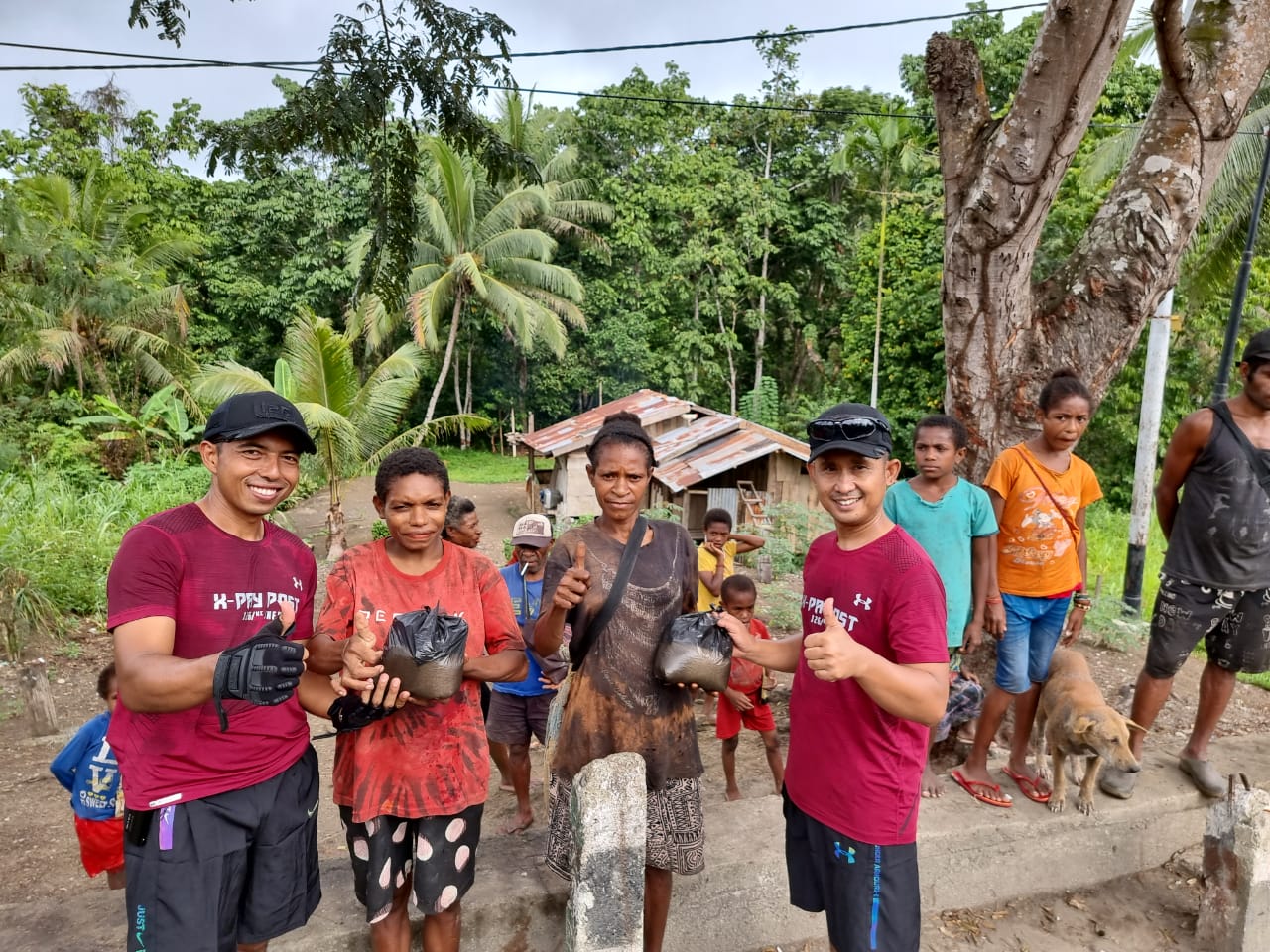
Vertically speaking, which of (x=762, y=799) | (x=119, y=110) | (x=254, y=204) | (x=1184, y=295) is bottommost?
(x=762, y=799)

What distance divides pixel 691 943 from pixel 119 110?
28.3 m

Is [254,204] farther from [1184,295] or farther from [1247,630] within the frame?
[1247,630]

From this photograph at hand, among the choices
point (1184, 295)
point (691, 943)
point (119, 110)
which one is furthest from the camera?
point (119, 110)

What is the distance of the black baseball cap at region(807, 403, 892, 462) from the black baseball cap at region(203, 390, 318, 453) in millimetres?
1431

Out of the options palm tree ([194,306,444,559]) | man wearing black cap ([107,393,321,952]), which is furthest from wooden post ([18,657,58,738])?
man wearing black cap ([107,393,321,952])

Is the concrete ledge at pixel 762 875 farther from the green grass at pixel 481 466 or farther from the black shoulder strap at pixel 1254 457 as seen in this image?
the green grass at pixel 481 466

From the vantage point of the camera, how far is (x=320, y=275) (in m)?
23.7

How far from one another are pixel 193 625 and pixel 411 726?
0.67 m

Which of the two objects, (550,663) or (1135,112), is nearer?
(550,663)

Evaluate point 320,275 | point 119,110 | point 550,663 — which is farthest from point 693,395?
point 550,663

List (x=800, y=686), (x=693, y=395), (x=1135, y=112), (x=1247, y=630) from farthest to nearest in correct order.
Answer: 1. (x=693, y=395)
2. (x=1135, y=112)
3. (x=1247, y=630)
4. (x=800, y=686)

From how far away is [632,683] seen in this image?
97.6 inches

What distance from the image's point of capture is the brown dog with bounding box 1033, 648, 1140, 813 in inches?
121

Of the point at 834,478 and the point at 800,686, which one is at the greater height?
the point at 834,478
